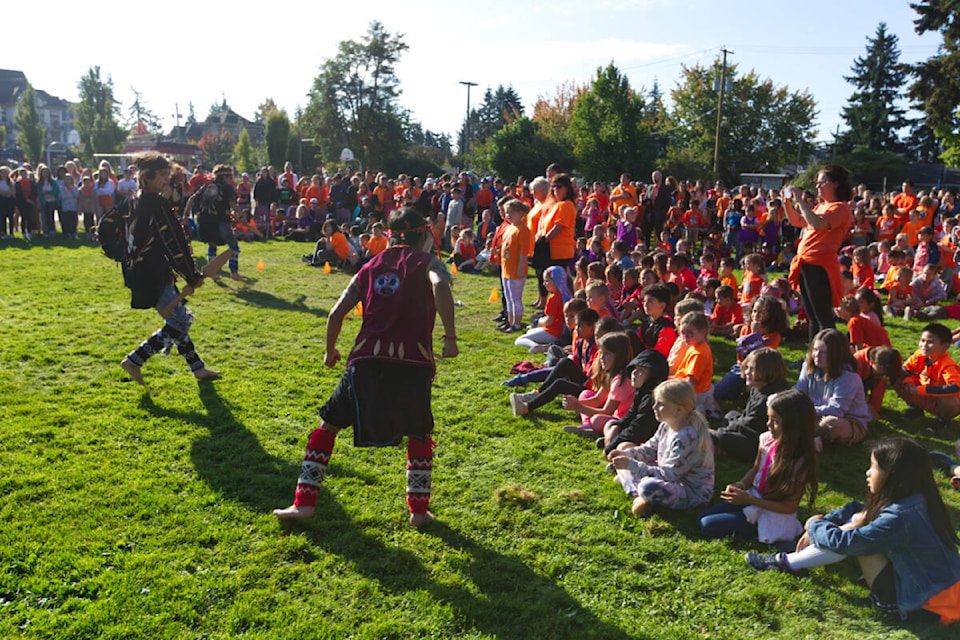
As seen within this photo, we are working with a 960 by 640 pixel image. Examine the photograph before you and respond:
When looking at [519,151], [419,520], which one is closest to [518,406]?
[419,520]

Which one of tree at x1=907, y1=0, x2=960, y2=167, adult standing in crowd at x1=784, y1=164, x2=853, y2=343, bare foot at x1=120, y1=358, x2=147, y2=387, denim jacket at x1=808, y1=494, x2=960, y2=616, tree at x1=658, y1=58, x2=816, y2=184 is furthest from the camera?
A: tree at x1=658, y1=58, x2=816, y2=184

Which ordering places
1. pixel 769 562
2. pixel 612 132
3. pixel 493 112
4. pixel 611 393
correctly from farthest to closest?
pixel 493 112
pixel 612 132
pixel 611 393
pixel 769 562

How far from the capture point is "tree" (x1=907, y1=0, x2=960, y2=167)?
99.7 feet

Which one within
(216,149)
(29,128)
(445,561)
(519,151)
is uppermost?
(216,149)

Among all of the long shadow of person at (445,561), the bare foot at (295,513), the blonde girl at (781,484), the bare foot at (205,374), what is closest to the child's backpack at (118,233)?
the bare foot at (205,374)

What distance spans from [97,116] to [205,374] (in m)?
61.7

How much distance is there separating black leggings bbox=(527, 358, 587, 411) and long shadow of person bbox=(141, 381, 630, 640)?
2.12 m

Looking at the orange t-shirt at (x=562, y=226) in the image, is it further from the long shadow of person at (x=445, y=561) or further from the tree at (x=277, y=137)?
the tree at (x=277, y=137)

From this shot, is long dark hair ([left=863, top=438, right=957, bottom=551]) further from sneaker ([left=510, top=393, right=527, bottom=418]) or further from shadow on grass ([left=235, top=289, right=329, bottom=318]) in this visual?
shadow on grass ([left=235, top=289, right=329, bottom=318])

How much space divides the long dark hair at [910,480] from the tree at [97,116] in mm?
63900

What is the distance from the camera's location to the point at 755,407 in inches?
214

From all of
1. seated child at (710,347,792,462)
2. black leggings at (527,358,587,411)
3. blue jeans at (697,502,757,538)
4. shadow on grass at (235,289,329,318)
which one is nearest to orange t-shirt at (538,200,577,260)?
black leggings at (527,358,587,411)

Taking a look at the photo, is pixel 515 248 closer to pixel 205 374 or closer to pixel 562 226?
pixel 562 226

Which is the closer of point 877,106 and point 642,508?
point 642,508
